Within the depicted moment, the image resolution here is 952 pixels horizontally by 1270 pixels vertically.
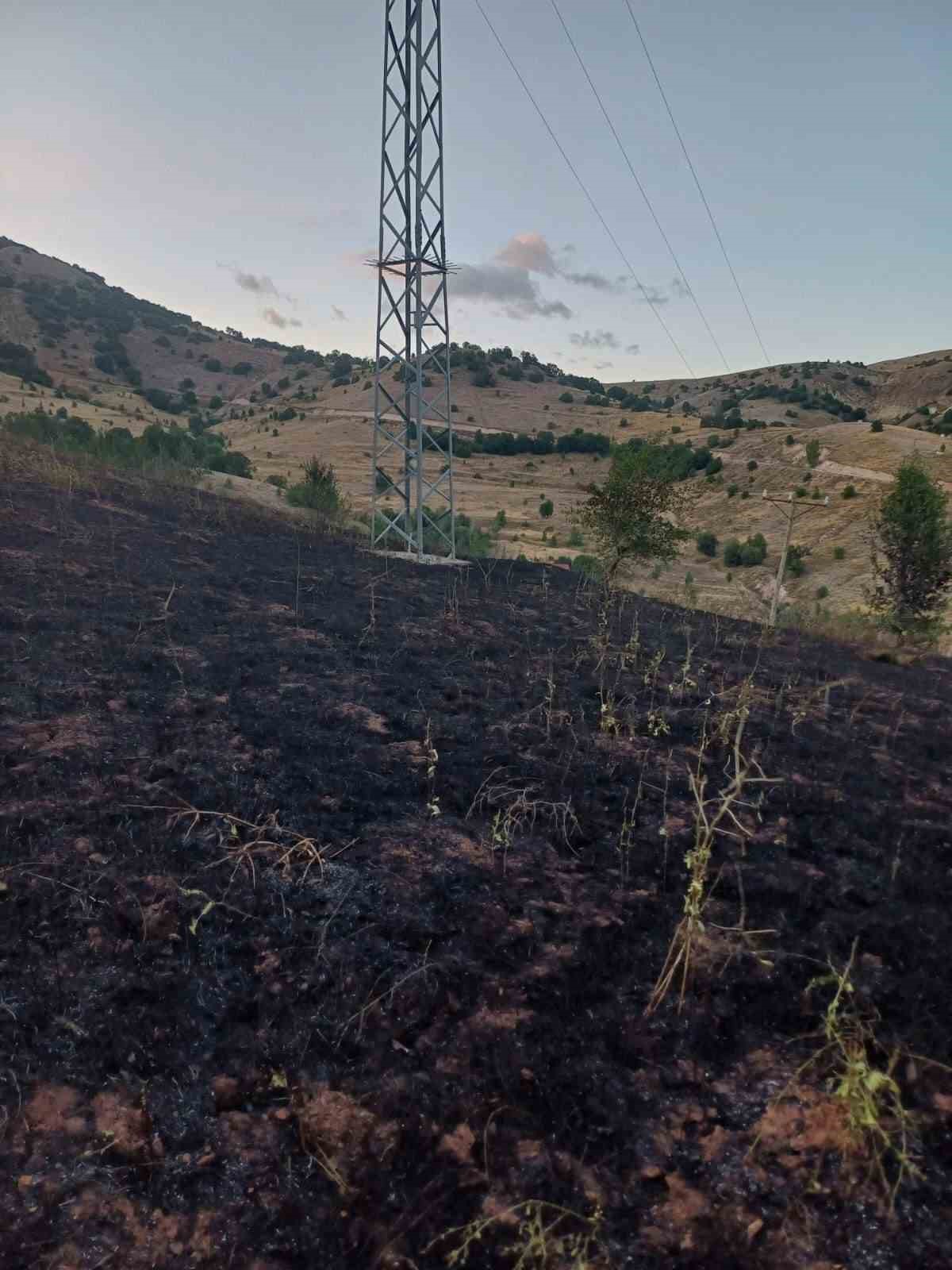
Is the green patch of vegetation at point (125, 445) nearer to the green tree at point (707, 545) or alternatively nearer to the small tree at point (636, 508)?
A: the small tree at point (636, 508)

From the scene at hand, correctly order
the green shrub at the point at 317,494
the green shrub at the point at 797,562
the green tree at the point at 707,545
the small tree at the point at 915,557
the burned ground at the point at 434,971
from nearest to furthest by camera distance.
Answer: the burned ground at the point at 434,971, the small tree at the point at 915,557, the green shrub at the point at 317,494, the green shrub at the point at 797,562, the green tree at the point at 707,545

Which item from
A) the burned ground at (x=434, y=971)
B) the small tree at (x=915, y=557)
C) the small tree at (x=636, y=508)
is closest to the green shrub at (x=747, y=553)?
the small tree at (x=915, y=557)

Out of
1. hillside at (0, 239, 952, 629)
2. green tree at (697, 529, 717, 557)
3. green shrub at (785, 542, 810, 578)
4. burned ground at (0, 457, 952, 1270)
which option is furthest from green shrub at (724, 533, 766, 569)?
burned ground at (0, 457, 952, 1270)

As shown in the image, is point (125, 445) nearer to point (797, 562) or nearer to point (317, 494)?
point (317, 494)

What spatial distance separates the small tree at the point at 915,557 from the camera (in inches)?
626

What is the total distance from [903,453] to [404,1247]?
50.9 m

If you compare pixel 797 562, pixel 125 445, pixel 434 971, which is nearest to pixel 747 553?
pixel 797 562

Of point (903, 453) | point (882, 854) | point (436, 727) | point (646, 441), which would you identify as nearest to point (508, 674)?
point (436, 727)

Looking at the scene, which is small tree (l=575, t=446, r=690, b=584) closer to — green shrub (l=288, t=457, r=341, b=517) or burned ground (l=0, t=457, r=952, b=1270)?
burned ground (l=0, t=457, r=952, b=1270)

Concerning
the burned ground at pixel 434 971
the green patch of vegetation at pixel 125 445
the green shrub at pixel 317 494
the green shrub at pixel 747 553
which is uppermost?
the green patch of vegetation at pixel 125 445

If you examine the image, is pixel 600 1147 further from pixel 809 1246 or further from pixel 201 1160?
pixel 201 1160

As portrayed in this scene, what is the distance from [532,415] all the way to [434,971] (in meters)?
77.0

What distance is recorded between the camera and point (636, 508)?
46.1 feet

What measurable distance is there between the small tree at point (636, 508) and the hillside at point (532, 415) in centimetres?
82
